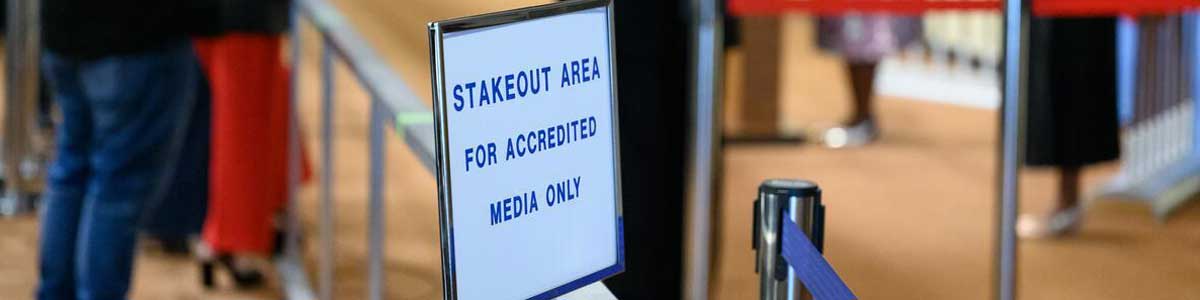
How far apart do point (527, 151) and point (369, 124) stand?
1066 mm

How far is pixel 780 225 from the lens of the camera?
1.47 meters

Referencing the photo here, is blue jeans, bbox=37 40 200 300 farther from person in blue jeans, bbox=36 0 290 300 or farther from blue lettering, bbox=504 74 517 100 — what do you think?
blue lettering, bbox=504 74 517 100

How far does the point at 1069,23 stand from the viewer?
146 inches

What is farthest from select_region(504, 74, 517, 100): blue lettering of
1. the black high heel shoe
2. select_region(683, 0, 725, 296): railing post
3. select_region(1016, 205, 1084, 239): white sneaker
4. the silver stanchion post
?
select_region(1016, 205, 1084, 239): white sneaker

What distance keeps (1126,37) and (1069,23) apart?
1711mm

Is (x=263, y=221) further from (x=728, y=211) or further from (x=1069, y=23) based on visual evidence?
(x=1069, y=23)

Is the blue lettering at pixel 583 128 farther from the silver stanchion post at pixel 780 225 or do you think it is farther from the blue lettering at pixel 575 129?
the silver stanchion post at pixel 780 225

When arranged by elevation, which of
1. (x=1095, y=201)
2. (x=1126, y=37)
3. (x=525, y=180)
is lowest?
(x=1095, y=201)

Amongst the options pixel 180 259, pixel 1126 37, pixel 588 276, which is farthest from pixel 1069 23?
pixel 588 276

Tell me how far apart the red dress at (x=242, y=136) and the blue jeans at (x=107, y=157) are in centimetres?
40

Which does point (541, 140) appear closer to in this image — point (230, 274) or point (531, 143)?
point (531, 143)

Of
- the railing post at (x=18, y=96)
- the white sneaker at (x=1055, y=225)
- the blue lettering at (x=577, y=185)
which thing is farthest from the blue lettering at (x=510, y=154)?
the railing post at (x=18, y=96)

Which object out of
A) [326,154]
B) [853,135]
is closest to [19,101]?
[326,154]

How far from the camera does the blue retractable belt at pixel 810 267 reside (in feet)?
4.70
